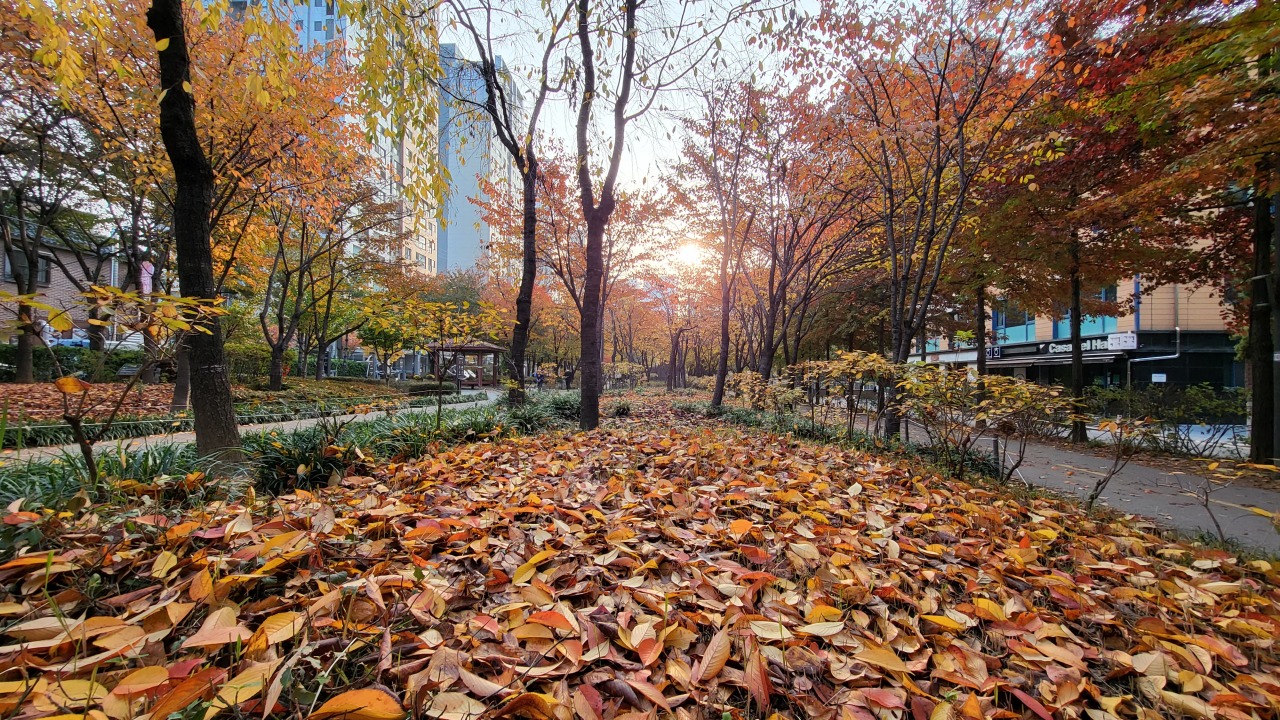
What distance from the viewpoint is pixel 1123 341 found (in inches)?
639

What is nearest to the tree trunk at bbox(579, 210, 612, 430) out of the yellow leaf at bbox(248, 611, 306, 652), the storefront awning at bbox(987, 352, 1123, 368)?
the yellow leaf at bbox(248, 611, 306, 652)

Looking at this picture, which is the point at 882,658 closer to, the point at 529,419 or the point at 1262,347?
the point at 529,419

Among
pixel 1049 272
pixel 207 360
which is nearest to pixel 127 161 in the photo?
pixel 207 360

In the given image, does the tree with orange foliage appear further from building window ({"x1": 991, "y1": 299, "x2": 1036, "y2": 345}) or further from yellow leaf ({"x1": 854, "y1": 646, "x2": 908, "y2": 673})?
building window ({"x1": 991, "y1": 299, "x2": 1036, "y2": 345})

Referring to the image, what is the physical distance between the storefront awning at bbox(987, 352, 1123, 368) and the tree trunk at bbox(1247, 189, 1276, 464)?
13236 millimetres

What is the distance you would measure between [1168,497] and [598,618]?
7.66m

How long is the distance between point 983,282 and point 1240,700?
38.5 ft

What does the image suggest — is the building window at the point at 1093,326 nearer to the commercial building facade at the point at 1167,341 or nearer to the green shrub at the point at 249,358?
the commercial building facade at the point at 1167,341

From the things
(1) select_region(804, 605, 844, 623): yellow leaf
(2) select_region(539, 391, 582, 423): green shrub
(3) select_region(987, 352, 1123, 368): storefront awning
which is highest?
(3) select_region(987, 352, 1123, 368): storefront awning

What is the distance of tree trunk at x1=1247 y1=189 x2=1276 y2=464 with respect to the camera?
283 inches

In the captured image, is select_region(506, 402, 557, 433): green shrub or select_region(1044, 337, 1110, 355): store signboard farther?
select_region(1044, 337, 1110, 355): store signboard

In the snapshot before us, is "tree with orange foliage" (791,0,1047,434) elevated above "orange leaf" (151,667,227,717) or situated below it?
above

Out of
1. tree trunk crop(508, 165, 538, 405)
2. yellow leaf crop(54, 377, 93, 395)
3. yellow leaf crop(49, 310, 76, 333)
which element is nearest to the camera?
yellow leaf crop(49, 310, 76, 333)

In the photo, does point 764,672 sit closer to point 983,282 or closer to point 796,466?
point 796,466
